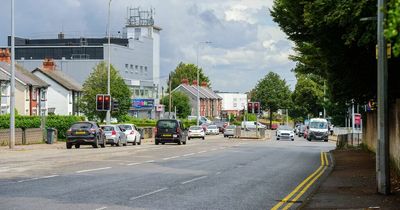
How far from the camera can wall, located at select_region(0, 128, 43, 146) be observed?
140 feet

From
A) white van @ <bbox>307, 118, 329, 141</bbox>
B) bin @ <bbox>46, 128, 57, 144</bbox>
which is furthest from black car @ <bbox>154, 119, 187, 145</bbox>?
white van @ <bbox>307, 118, 329, 141</bbox>

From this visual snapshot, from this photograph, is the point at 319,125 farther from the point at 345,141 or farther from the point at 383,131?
the point at 383,131

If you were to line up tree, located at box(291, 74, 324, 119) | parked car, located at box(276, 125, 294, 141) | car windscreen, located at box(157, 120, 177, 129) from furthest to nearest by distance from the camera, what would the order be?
1. tree, located at box(291, 74, 324, 119)
2. parked car, located at box(276, 125, 294, 141)
3. car windscreen, located at box(157, 120, 177, 129)

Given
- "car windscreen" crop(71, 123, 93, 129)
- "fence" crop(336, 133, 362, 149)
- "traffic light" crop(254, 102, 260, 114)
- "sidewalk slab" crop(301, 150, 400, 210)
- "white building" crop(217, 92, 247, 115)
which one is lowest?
"sidewalk slab" crop(301, 150, 400, 210)

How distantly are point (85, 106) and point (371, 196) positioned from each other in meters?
61.5

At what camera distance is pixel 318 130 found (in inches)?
2911

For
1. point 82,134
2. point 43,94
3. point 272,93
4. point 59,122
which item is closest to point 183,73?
point 272,93

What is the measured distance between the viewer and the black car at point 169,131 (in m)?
49.3

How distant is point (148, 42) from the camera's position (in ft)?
376

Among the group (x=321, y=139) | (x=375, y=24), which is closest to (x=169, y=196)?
(x=375, y=24)

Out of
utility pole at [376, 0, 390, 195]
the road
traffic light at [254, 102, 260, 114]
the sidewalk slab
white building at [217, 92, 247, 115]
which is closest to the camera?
the sidewalk slab

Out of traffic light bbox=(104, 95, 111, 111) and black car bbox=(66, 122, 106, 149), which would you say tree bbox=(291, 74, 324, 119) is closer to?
traffic light bbox=(104, 95, 111, 111)

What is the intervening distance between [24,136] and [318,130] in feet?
125

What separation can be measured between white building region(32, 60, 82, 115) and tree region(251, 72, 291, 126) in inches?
2617
